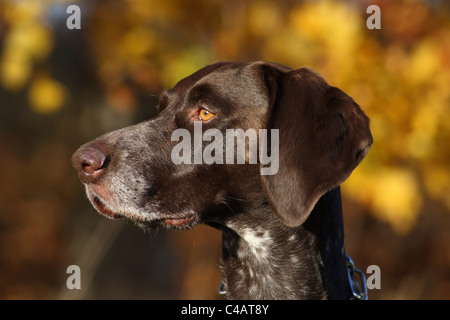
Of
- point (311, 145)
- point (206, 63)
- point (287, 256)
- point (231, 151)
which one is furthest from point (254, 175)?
point (206, 63)

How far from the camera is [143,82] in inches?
225

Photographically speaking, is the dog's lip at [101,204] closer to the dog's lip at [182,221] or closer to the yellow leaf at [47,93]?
the dog's lip at [182,221]

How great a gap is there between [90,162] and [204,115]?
64cm

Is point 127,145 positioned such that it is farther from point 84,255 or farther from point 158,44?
point 84,255

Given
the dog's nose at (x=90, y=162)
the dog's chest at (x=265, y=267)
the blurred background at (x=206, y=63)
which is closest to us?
the dog's nose at (x=90, y=162)

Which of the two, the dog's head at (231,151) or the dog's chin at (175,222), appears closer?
the dog's head at (231,151)

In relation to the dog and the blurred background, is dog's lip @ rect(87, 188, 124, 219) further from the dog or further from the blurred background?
the blurred background

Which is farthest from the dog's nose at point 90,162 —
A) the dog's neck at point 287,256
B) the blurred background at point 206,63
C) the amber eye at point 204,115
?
the blurred background at point 206,63

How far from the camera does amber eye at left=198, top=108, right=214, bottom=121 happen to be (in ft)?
10.2

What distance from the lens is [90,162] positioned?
9.42ft

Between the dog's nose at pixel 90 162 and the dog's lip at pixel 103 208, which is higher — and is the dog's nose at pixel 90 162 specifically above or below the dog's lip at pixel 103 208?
above

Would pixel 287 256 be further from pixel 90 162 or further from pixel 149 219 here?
pixel 90 162

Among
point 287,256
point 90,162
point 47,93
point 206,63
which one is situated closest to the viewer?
point 90,162

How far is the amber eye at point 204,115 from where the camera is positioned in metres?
3.10
